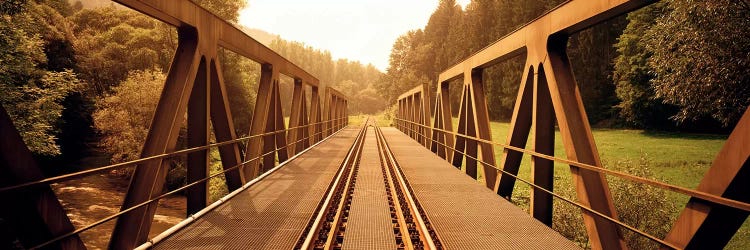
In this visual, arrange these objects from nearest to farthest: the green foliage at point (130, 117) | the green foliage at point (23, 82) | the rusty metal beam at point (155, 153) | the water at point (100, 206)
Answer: the rusty metal beam at point (155, 153) → the green foliage at point (23, 82) → the water at point (100, 206) → the green foliage at point (130, 117)

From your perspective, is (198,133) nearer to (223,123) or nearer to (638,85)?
(223,123)

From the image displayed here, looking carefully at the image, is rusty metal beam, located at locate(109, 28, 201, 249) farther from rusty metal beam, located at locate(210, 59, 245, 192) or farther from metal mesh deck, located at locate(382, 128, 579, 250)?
metal mesh deck, located at locate(382, 128, 579, 250)

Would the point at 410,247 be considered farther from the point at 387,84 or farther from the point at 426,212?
the point at 387,84

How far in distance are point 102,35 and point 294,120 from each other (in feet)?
84.0

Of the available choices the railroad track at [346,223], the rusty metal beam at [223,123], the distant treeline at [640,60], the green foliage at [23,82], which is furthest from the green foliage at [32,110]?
the distant treeline at [640,60]

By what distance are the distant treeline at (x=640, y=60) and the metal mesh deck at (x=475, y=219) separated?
9.98 m

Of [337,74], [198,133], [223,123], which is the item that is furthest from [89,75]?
[337,74]

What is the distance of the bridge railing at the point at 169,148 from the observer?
240 cm

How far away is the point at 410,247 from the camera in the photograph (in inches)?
171

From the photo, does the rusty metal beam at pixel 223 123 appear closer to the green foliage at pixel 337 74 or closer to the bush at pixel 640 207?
the bush at pixel 640 207

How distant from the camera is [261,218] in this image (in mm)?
4965

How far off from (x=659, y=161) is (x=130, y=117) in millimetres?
27262

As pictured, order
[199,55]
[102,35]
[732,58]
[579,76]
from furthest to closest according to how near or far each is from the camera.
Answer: [579,76] → [102,35] → [732,58] → [199,55]

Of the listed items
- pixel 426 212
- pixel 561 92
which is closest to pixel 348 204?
pixel 426 212
